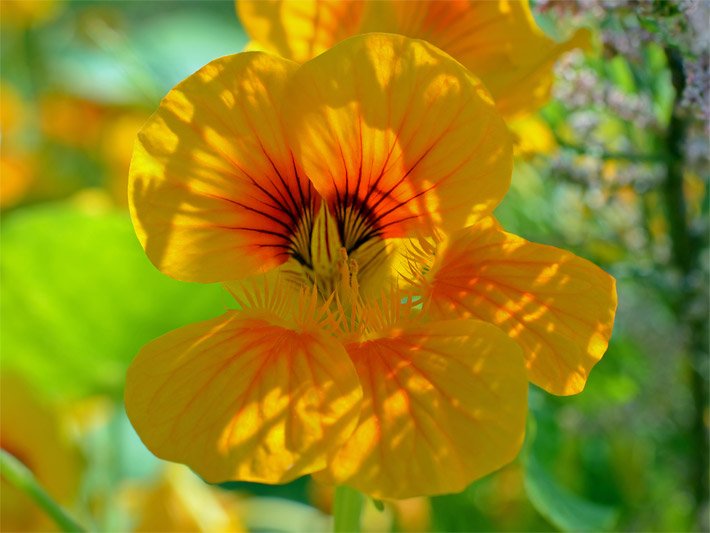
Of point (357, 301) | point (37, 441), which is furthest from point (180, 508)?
point (357, 301)

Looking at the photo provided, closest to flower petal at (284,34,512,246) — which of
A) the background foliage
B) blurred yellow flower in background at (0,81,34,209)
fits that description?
the background foliage

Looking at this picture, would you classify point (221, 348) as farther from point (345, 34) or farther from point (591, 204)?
point (591, 204)

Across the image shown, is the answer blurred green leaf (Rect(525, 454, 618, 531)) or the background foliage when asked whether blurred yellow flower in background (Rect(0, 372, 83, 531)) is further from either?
blurred green leaf (Rect(525, 454, 618, 531))

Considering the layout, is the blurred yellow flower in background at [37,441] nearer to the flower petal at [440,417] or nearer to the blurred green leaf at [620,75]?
the flower petal at [440,417]

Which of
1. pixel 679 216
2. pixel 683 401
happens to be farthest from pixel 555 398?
pixel 679 216

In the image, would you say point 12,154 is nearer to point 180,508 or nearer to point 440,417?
point 180,508

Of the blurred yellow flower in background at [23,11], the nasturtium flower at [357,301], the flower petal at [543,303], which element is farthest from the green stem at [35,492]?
the blurred yellow flower in background at [23,11]
